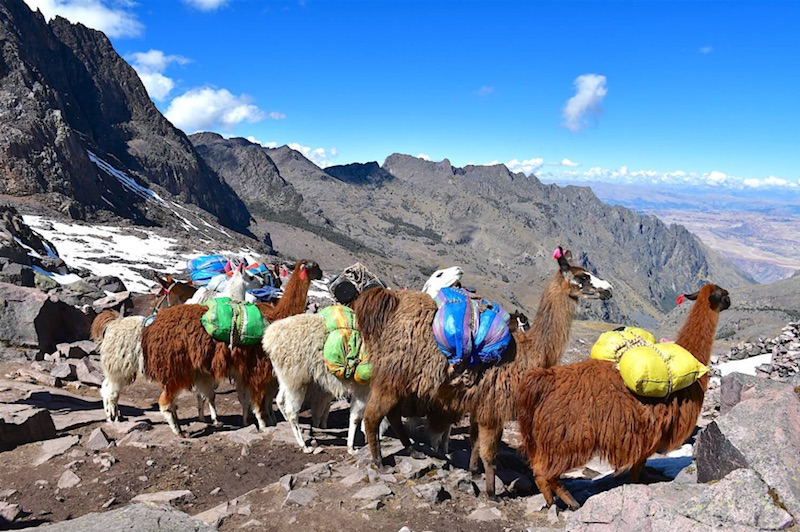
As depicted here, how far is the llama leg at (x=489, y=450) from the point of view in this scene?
603cm

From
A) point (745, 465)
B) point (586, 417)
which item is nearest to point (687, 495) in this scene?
point (745, 465)

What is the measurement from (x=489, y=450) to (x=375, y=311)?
2.20 m

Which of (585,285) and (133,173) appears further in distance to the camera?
(133,173)

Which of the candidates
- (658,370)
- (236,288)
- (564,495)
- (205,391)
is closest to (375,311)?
(564,495)

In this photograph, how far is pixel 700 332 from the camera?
611 centimetres

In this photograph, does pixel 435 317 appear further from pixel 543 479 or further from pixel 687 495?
pixel 687 495

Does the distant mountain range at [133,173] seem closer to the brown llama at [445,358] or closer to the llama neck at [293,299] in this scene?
the llama neck at [293,299]

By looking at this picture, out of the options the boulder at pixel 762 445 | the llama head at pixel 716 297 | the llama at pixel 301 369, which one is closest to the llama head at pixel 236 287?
the llama at pixel 301 369

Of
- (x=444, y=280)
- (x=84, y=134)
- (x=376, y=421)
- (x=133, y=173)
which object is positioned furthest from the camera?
(x=84, y=134)

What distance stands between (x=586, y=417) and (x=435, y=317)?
2.02 m

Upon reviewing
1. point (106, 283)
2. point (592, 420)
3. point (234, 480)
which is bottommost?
point (234, 480)

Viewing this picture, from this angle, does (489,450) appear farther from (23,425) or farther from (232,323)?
(23,425)

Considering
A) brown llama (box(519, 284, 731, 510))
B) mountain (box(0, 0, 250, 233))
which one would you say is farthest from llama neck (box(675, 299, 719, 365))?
mountain (box(0, 0, 250, 233))

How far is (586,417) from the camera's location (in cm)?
548
